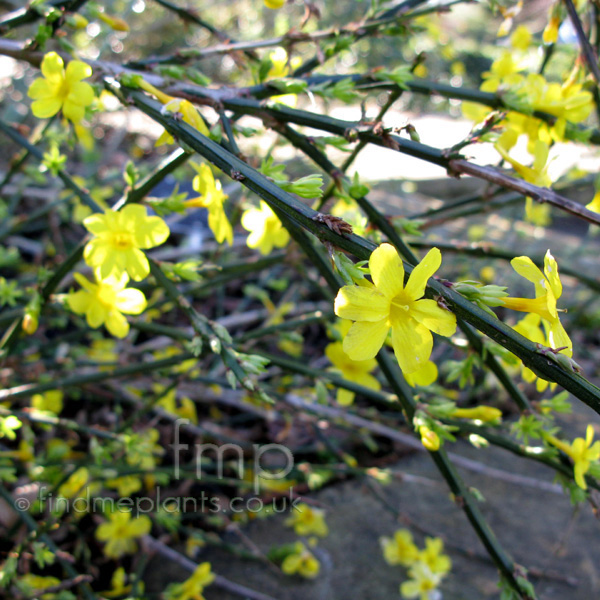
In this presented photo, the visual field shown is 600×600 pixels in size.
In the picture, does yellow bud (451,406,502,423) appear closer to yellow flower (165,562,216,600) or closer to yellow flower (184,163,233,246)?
yellow flower (184,163,233,246)

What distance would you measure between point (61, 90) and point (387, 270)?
37.7 inches

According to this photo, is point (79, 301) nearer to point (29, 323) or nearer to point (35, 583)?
point (29, 323)

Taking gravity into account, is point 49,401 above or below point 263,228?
below

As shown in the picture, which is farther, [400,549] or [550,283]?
[400,549]

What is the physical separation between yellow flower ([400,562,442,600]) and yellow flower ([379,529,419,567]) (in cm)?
6

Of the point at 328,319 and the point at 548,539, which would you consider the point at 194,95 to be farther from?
the point at 548,539

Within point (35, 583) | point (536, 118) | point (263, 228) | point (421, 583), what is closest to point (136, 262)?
point (263, 228)

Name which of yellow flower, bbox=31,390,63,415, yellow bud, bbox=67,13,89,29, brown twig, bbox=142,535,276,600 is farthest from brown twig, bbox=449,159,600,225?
yellow flower, bbox=31,390,63,415

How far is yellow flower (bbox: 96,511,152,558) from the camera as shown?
1.88m

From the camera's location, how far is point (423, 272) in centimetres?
72

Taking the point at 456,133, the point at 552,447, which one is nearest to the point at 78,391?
the point at 552,447

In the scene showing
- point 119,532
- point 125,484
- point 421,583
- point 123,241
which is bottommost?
point 421,583

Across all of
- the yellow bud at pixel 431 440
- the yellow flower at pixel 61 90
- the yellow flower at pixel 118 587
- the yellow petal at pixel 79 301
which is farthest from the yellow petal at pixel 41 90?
the yellow flower at pixel 118 587

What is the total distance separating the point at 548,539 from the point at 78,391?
7.29 feet
